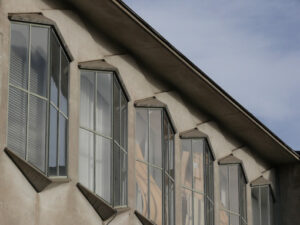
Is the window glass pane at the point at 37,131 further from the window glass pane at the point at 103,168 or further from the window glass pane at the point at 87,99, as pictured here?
the window glass pane at the point at 103,168

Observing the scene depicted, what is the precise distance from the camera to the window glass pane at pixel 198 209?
3456 cm

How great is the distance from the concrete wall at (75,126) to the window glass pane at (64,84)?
15.6 inches

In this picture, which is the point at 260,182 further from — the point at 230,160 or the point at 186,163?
the point at 186,163

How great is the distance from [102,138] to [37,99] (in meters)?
4.26

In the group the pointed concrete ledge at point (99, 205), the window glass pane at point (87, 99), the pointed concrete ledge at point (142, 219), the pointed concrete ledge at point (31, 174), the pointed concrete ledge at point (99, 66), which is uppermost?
the pointed concrete ledge at point (99, 66)

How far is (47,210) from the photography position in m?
23.8

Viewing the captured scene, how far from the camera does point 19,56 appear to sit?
76.9 feet

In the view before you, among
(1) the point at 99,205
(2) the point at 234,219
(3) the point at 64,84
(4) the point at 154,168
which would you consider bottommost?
(2) the point at 234,219

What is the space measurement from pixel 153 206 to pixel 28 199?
8623 millimetres

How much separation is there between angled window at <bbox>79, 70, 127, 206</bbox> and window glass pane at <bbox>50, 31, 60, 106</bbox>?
7.04 feet

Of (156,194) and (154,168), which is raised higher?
(154,168)

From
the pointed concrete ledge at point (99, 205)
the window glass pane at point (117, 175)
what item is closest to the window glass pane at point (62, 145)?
the pointed concrete ledge at point (99, 205)

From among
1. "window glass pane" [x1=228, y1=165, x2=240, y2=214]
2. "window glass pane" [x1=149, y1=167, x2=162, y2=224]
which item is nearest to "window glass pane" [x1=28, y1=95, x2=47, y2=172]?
"window glass pane" [x1=149, y1=167, x2=162, y2=224]

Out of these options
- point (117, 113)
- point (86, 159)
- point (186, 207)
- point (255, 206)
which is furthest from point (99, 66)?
point (255, 206)
